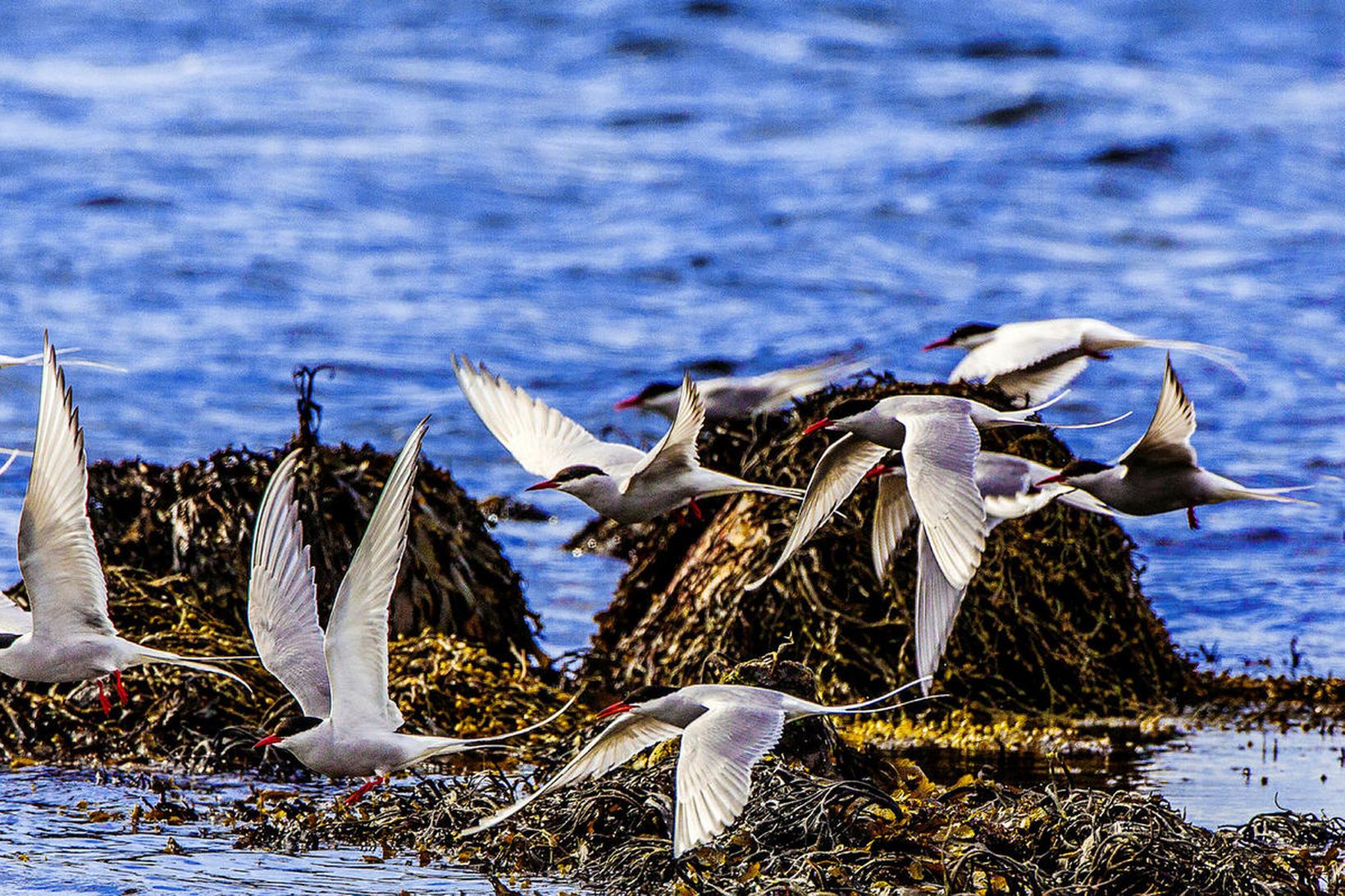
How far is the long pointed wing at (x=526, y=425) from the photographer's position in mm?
6875

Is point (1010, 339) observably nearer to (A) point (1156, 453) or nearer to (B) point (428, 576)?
(A) point (1156, 453)

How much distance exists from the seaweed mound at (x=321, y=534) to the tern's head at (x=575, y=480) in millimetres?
2906

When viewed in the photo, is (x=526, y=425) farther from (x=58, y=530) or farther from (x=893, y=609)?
(x=893, y=609)

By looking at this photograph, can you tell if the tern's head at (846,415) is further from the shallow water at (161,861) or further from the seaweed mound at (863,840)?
the shallow water at (161,861)

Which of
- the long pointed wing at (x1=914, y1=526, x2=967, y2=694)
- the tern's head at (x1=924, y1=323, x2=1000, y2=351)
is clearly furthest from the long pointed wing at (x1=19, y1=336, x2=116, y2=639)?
the tern's head at (x1=924, y1=323, x2=1000, y2=351)

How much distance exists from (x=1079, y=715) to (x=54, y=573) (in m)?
4.59

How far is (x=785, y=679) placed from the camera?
5.89 m

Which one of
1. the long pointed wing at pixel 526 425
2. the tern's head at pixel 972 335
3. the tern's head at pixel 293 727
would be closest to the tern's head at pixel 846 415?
the long pointed wing at pixel 526 425

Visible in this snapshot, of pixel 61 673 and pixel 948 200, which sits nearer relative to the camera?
pixel 61 673

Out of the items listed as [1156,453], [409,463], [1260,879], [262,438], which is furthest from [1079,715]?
[262,438]

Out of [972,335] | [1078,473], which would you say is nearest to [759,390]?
[972,335]

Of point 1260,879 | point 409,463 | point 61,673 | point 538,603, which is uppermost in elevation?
point 409,463

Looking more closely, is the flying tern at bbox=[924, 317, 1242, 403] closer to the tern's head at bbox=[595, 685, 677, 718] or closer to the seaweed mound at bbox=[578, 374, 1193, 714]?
the seaweed mound at bbox=[578, 374, 1193, 714]

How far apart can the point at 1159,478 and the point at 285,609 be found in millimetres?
2932
